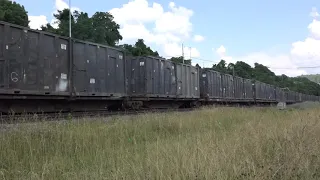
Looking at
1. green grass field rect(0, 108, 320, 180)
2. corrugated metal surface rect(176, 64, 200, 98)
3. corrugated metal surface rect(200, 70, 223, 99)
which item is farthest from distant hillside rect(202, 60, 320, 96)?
green grass field rect(0, 108, 320, 180)

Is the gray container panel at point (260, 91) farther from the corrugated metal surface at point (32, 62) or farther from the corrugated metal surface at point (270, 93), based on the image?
the corrugated metal surface at point (32, 62)

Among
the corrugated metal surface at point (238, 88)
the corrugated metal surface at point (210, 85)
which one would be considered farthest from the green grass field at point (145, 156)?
the corrugated metal surface at point (238, 88)

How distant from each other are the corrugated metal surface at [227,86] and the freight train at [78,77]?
24.1 ft

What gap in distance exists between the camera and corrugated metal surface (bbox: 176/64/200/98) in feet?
87.5

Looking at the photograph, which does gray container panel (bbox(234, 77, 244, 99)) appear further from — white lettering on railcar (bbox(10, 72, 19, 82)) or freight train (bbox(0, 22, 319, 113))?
white lettering on railcar (bbox(10, 72, 19, 82))

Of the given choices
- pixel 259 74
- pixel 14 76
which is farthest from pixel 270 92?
pixel 259 74

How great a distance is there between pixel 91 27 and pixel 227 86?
24.6 m

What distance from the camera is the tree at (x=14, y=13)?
152ft

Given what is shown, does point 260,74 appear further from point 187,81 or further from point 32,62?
point 32,62

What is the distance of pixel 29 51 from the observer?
14.0 metres

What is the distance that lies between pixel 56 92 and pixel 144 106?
8.77m

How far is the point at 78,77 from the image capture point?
1675 centimetres

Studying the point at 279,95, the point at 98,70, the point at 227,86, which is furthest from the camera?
the point at 279,95

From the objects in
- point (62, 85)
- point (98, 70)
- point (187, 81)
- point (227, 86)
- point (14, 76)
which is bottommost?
point (62, 85)
